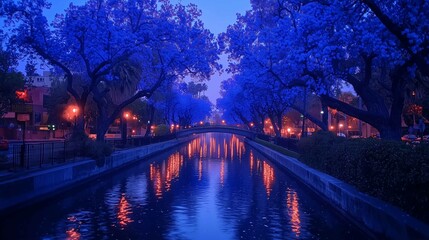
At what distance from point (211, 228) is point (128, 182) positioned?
40.7 ft

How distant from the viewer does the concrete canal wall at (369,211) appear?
9.54 metres

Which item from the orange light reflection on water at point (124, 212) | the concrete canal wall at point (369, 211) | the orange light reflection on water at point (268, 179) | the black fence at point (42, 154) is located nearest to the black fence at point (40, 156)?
the black fence at point (42, 154)

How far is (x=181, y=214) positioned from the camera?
14.9 m

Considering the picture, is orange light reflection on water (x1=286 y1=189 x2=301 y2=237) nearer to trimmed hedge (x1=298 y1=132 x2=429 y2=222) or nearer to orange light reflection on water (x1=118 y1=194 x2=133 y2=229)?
trimmed hedge (x1=298 y1=132 x2=429 y2=222)

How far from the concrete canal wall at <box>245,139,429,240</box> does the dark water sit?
0.42 metres

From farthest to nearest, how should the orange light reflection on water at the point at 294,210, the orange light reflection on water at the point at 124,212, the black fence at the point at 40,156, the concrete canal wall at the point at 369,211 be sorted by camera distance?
the black fence at the point at 40,156, the orange light reflection on water at the point at 124,212, the orange light reflection on water at the point at 294,210, the concrete canal wall at the point at 369,211

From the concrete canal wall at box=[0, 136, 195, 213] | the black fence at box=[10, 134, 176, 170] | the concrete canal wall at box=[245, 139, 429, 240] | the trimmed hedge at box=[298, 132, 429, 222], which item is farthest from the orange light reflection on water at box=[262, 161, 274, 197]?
the black fence at box=[10, 134, 176, 170]

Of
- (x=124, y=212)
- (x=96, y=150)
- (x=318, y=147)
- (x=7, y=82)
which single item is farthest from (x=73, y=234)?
(x=7, y=82)

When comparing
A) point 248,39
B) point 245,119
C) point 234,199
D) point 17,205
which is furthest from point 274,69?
point 245,119

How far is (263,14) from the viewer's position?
31641 mm

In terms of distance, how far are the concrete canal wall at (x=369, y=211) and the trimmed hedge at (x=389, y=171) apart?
0.28 metres

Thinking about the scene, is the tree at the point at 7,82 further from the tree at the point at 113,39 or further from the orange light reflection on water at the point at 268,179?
the orange light reflection on water at the point at 268,179

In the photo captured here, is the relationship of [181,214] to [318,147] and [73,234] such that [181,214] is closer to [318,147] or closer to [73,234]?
[73,234]

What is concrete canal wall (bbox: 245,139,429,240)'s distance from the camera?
954cm
